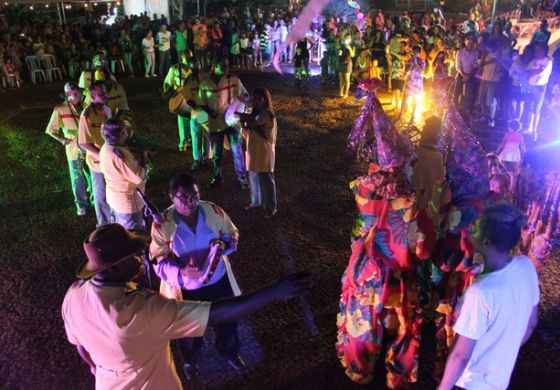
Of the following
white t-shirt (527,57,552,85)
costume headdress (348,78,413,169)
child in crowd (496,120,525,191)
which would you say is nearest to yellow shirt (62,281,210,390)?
costume headdress (348,78,413,169)

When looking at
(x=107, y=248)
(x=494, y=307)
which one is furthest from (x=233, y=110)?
(x=494, y=307)

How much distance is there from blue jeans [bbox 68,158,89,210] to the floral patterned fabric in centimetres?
452

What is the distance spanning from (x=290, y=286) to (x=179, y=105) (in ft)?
22.3

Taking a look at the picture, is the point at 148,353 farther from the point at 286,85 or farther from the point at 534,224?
the point at 286,85

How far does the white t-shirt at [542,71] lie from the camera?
10.4 meters

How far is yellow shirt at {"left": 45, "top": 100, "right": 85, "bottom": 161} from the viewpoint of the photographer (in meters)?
6.82

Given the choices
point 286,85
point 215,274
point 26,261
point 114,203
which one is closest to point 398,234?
point 215,274

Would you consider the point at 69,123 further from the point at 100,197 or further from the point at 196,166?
the point at 196,166

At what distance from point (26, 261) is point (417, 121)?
8.19 meters

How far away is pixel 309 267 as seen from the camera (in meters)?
5.88

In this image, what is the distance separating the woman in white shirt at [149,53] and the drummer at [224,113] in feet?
35.6

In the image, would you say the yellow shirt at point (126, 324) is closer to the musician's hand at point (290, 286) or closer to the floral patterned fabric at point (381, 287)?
the musician's hand at point (290, 286)

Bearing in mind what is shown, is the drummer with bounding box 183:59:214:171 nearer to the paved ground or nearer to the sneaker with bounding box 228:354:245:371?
the paved ground

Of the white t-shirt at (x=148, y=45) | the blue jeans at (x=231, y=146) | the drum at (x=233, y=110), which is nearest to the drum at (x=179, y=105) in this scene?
the blue jeans at (x=231, y=146)
